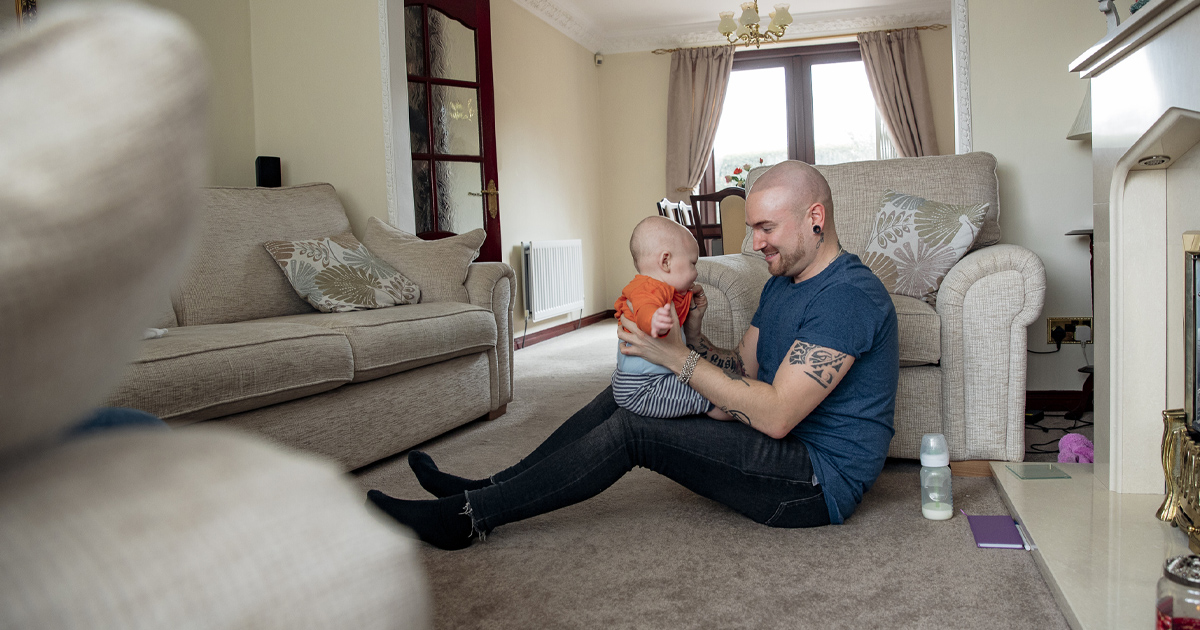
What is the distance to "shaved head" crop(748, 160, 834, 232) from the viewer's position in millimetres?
1777

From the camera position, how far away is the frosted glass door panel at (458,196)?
4.59 meters

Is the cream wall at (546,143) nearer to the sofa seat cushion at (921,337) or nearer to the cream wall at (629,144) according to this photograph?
the cream wall at (629,144)

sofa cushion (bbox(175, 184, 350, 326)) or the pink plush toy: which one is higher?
sofa cushion (bbox(175, 184, 350, 326))

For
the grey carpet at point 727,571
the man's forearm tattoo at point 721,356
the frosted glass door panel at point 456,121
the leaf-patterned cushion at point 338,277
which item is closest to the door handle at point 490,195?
the frosted glass door panel at point 456,121

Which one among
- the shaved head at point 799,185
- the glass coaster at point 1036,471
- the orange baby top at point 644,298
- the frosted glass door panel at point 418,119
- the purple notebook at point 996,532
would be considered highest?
the frosted glass door panel at point 418,119

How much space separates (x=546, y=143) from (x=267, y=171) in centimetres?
305

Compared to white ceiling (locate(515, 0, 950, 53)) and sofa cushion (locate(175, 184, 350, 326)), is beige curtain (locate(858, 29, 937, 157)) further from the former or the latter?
sofa cushion (locate(175, 184, 350, 326))

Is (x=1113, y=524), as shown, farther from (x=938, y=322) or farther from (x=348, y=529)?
(x=348, y=529)

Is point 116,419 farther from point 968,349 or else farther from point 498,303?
point 498,303

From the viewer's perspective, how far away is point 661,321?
1733mm

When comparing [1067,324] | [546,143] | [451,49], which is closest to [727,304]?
[1067,324]

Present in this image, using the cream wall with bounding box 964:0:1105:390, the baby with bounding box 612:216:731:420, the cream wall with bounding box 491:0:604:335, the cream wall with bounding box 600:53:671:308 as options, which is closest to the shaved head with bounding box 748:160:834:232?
the baby with bounding box 612:216:731:420

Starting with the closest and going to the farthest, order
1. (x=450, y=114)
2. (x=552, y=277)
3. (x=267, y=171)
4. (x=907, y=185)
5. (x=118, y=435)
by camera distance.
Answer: (x=118, y=435)
(x=907, y=185)
(x=267, y=171)
(x=450, y=114)
(x=552, y=277)

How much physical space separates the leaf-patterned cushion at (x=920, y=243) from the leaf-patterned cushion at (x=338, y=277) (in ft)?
5.82
